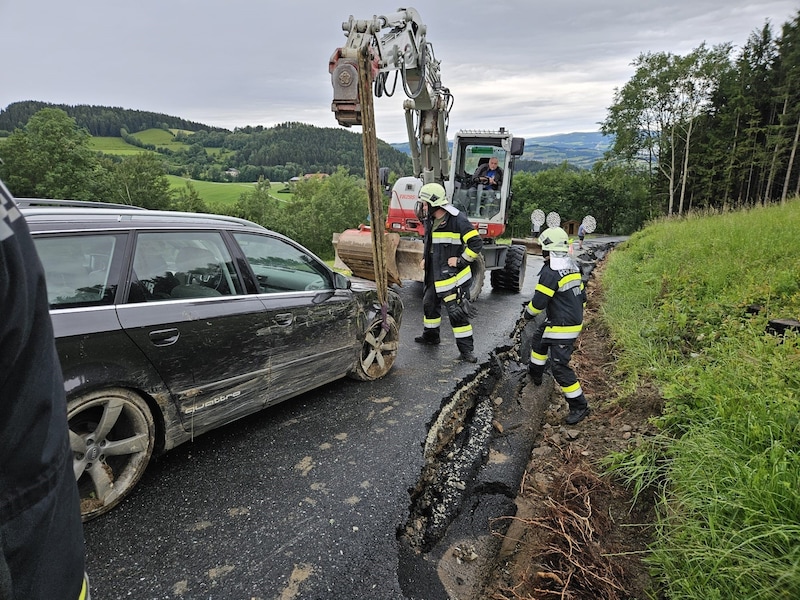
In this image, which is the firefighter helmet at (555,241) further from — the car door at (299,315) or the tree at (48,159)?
the tree at (48,159)

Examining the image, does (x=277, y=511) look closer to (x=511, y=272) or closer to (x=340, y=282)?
(x=340, y=282)

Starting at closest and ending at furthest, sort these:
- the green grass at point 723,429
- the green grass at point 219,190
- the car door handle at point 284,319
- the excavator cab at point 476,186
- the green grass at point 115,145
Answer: the green grass at point 723,429
the car door handle at point 284,319
the excavator cab at point 476,186
the green grass at point 219,190
the green grass at point 115,145

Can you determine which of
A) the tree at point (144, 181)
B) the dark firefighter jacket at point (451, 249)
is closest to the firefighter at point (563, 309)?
the dark firefighter jacket at point (451, 249)

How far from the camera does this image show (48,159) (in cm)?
3083

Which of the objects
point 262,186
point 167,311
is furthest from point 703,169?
point 262,186

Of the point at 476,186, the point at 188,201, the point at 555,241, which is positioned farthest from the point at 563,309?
the point at 188,201

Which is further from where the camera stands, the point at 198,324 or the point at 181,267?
the point at 181,267

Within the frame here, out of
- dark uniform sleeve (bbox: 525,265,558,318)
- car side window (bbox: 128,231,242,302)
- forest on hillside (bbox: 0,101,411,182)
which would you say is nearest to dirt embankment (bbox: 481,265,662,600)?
dark uniform sleeve (bbox: 525,265,558,318)

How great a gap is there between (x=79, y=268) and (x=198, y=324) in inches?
27.8

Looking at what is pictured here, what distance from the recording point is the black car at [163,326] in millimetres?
2416

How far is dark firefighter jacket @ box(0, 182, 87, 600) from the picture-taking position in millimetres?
643

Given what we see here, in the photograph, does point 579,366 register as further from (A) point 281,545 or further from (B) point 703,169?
(B) point 703,169

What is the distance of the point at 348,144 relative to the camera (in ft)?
261

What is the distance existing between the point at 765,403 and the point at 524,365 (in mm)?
2772
